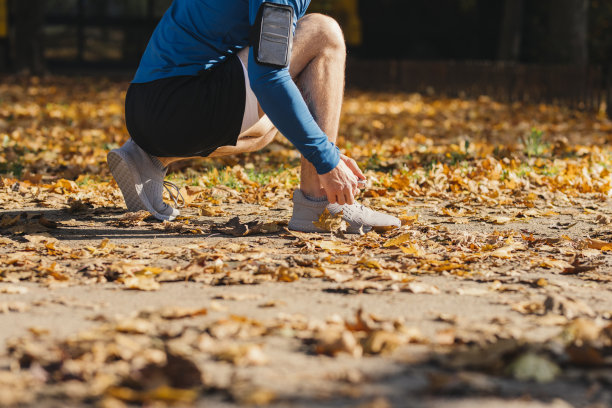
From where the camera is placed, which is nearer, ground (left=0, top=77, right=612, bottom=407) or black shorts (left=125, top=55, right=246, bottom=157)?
ground (left=0, top=77, right=612, bottom=407)

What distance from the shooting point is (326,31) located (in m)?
3.38

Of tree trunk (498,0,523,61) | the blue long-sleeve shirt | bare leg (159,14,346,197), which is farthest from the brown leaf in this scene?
tree trunk (498,0,523,61)

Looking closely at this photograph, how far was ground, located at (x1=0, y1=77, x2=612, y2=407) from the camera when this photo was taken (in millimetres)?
1735

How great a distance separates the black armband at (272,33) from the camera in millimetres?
2945

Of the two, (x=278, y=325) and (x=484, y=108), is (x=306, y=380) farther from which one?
(x=484, y=108)

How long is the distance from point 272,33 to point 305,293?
1.01 metres

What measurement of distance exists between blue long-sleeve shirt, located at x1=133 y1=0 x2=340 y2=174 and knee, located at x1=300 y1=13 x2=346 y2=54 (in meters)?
0.07

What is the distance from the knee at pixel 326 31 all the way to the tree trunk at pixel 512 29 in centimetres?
1354

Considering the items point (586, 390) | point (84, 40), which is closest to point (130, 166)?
point (586, 390)

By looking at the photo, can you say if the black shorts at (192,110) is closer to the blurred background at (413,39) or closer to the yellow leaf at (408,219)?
the yellow leaf at (408,219)

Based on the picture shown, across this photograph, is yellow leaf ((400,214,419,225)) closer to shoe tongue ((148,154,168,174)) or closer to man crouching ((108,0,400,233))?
man crouching ((108,0,400,233))

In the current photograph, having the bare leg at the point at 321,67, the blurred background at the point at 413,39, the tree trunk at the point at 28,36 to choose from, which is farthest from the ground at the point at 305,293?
the tree trunk at the point at 28,36

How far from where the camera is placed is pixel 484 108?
12289 millimetres

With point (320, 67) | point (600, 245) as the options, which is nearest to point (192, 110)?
point (320, 67)
